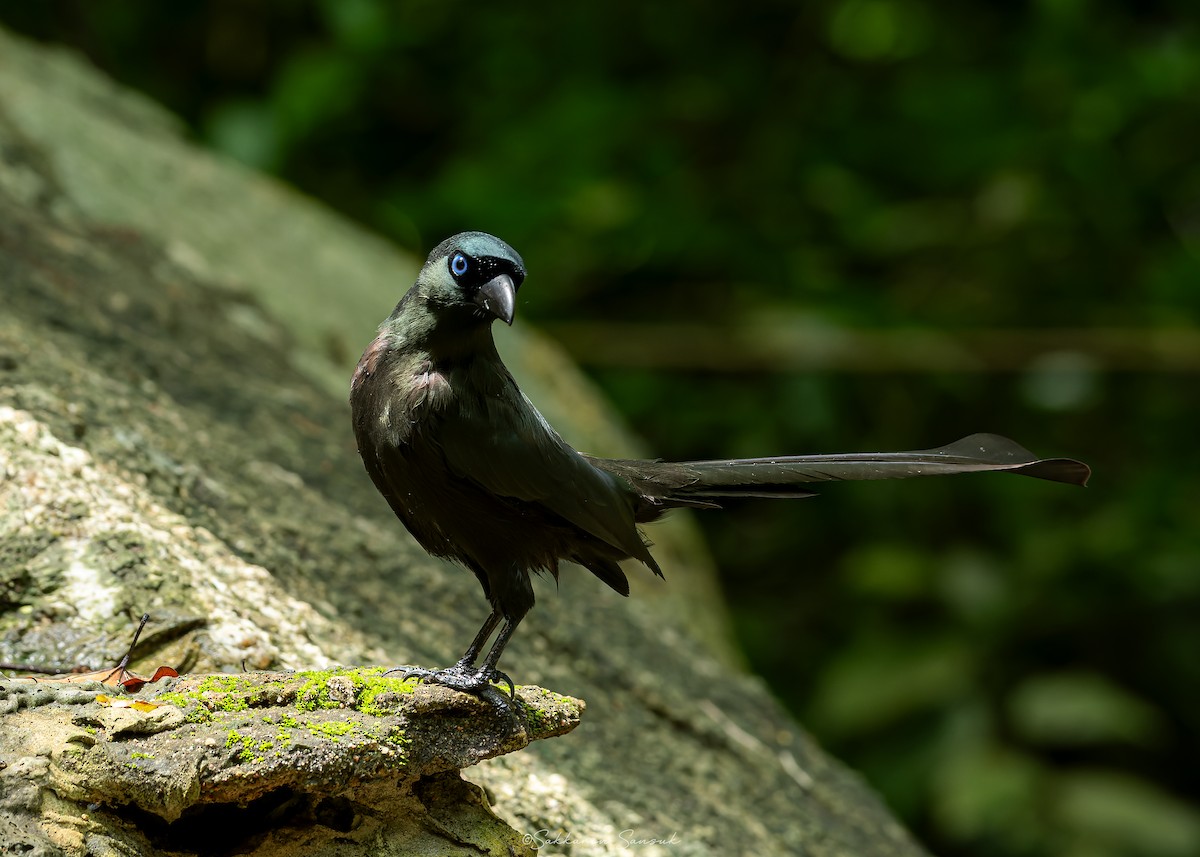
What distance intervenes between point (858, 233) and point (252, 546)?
4.62 meters

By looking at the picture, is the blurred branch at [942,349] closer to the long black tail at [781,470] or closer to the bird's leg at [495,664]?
the long black tail at [781,470]

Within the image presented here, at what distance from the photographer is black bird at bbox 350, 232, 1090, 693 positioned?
2488 millimetres

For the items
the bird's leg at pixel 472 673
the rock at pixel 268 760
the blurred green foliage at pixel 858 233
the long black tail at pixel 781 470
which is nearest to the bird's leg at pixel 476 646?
the bird's leg at pixel 472 673

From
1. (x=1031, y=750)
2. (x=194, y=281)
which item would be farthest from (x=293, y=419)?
(x=1031, y=750)

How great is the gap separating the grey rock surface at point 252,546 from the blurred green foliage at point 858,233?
1.19 meters

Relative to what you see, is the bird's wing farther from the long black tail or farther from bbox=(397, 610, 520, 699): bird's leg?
bbox=(397, 610, 520, 699): bird's leg

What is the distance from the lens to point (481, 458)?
98.7 inches

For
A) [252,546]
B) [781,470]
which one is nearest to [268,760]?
[252,546]

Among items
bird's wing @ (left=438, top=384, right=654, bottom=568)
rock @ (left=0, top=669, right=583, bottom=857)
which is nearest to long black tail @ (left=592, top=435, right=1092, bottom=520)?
bird's wing @ (left=438, top=384, right=654, bottom=568)

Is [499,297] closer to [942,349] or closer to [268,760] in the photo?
[268,760]

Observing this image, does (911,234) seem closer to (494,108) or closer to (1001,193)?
(1001,193)

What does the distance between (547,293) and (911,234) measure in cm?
208

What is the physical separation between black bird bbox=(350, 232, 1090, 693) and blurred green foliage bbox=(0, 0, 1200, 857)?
348 centimetres

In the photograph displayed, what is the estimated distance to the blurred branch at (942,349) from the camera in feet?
20.9
